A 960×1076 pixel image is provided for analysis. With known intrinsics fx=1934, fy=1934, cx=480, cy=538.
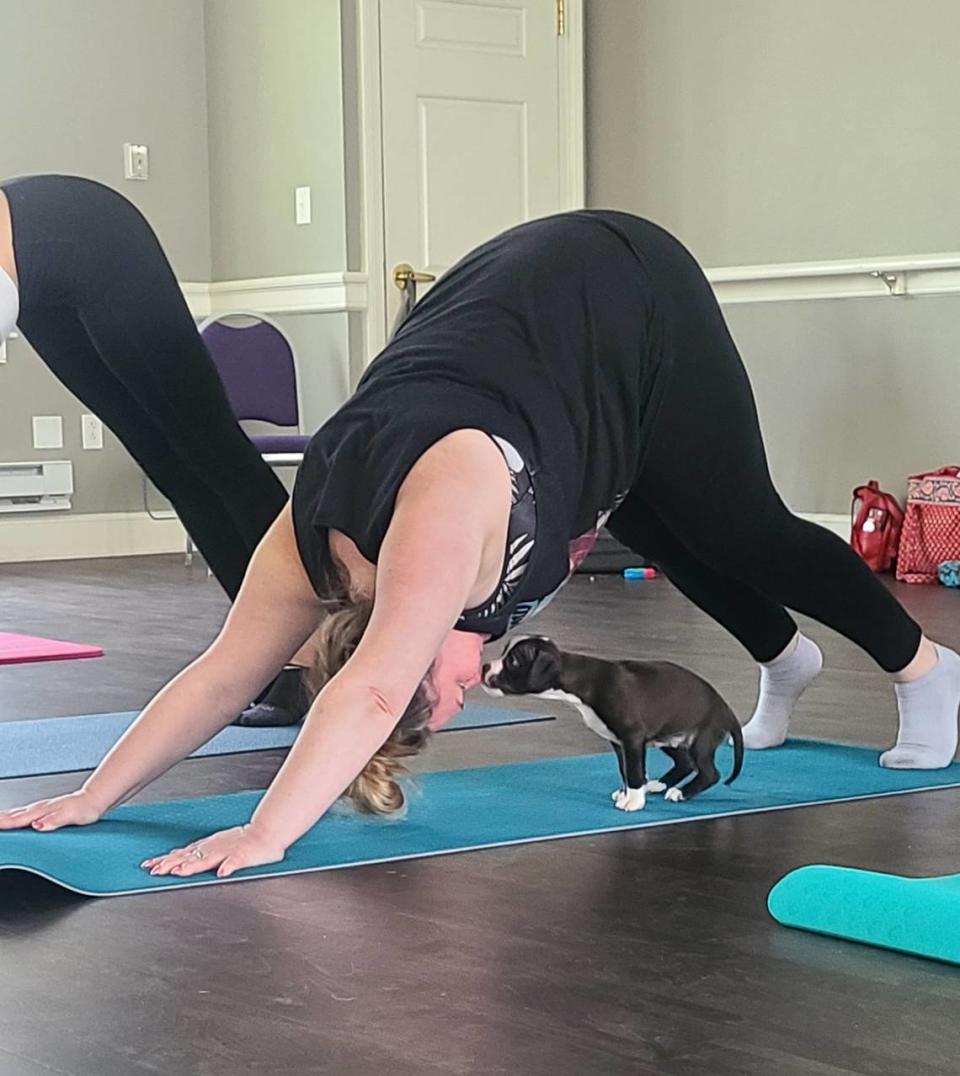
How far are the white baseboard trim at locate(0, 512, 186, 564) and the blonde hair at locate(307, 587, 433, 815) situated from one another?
15.4 feet

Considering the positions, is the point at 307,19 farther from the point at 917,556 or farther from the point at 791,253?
the point at 917,556

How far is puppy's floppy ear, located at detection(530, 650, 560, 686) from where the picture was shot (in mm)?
2178

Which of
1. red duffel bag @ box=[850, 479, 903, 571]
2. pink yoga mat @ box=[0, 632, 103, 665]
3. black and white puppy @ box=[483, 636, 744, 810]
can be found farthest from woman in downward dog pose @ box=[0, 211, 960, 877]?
red duffel bag @ box=[850, 479, 903, 571]

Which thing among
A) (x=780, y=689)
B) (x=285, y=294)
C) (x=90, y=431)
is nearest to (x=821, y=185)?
(x=285, y=294)

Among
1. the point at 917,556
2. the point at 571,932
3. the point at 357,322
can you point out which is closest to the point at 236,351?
the point at 357,322

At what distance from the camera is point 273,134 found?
663cm

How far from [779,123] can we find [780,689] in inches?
143

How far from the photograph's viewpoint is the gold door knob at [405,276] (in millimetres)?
6512

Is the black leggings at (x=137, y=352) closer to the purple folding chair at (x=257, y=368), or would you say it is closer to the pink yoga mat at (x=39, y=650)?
the pink yoga mat at (x=39, y=650)

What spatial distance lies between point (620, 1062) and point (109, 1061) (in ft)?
1.22

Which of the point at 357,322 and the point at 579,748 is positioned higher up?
the point at 357,322

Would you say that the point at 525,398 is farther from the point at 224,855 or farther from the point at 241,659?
the point at 224,855

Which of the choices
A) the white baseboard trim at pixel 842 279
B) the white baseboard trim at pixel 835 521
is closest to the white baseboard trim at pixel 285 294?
the white baseboard trim at pixel 842 279

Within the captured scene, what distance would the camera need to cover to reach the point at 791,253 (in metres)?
5.96
